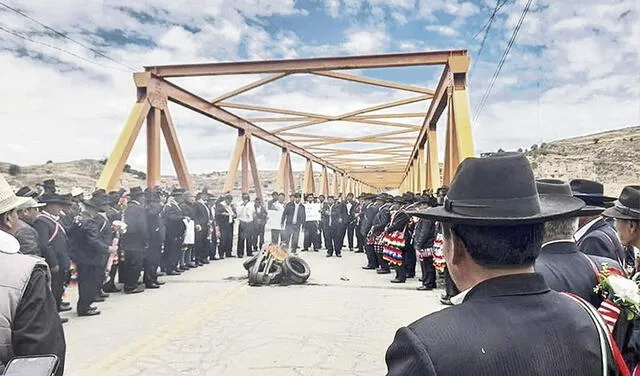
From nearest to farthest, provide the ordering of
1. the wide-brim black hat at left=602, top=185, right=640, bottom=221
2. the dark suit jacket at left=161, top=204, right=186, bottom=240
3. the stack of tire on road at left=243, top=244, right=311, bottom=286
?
the wide-brim black hat at left=602, top=185, right=640, bottom=221, the stack of tire on road at left=243, top=244, right=311, bottom=286, the dark suit jacket at left=161, top=204, right=186, bottom=240

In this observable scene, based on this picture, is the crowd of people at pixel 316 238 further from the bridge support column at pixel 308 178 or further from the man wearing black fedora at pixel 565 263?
the bridge support column at pixel 308 178

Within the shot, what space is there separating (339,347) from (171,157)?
10307 millimetres

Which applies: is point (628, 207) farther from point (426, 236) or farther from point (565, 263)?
point (426, 236)

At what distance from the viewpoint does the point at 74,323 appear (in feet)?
22.1

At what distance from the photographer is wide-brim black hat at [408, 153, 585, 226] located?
144 centimetres

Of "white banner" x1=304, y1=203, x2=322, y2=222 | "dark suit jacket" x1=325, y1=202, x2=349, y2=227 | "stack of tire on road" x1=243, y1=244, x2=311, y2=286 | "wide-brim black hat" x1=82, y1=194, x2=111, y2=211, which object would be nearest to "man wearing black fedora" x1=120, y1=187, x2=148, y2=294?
"wide-brim black hat" x1=82, y1=194, x2=111, y2=211

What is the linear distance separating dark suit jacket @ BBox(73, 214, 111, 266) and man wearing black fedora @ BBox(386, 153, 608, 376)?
688cm

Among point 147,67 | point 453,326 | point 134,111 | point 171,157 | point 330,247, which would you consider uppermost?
point 147,67

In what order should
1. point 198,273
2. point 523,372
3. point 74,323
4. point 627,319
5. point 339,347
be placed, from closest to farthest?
point 523,372 → point 627,319 → point 339,347 → point 74,323 → point 198,273

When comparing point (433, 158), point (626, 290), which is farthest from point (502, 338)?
point (433, 158)

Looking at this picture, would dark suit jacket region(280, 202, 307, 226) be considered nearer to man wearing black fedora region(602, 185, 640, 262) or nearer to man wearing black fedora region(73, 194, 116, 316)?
man wearing black fedora region(73, 194, 116, 316)

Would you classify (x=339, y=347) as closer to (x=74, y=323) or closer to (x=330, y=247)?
(x=74, y=323)

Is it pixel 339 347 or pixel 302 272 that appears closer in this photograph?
pixel 339 347

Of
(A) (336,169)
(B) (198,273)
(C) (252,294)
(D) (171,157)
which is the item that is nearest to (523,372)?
(C) (252,294)
